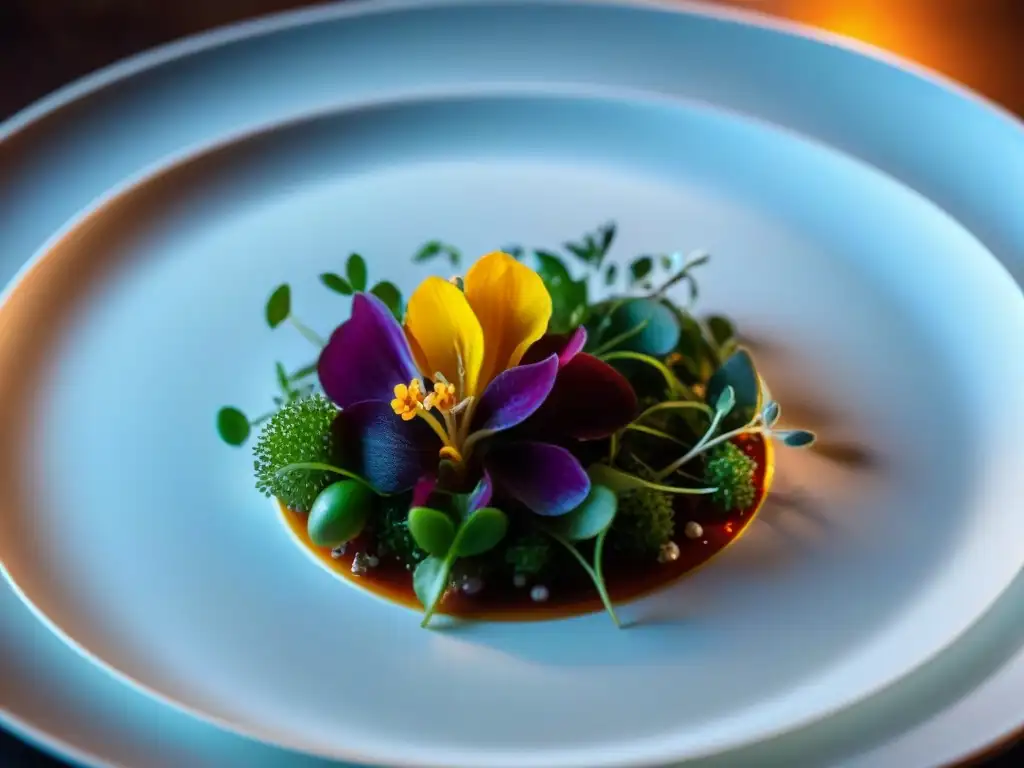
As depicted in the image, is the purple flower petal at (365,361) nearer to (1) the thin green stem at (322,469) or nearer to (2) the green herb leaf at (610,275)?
(1) the thin green stem at (322,469)

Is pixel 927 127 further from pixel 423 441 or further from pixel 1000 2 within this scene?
pixel 423 441

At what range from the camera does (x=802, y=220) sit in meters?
0.82

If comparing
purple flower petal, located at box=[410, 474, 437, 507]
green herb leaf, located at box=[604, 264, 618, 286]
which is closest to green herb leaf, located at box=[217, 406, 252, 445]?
purple flower petal, located at box=[410, 474, 437, 507]

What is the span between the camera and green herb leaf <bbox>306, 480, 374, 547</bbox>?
57 cm

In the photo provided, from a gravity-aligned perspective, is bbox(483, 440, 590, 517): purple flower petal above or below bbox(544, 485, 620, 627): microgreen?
above

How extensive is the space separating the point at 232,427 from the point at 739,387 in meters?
0.31

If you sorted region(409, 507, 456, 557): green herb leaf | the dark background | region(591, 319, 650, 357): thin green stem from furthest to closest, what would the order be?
1. the dark background
2. region(591, 319, 650, 357): thin green stem
3. region(409, 507, 456, 557): green herb leaf

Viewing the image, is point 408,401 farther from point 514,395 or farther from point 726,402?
point 726,402

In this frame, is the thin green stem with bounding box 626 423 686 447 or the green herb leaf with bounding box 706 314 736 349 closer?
the thin green stem with bounding box 626 423 686 447

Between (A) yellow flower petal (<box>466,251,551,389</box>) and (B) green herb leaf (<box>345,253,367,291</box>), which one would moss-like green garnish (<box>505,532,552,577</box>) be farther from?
(B) green herb leaf (<box>345,253,367,291</box>)

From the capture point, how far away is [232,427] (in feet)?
2.19

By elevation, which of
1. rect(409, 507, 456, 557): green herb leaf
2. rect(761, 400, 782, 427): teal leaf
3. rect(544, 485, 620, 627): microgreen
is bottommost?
rect(409, 507, 456, 557): green herb leaf

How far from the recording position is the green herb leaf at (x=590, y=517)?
547 mm

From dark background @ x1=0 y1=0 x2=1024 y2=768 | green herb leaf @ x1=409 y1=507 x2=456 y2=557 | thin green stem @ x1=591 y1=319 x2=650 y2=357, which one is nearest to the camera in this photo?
green herb leaf @ x1=409 y1=507 x2=456 y2=557
